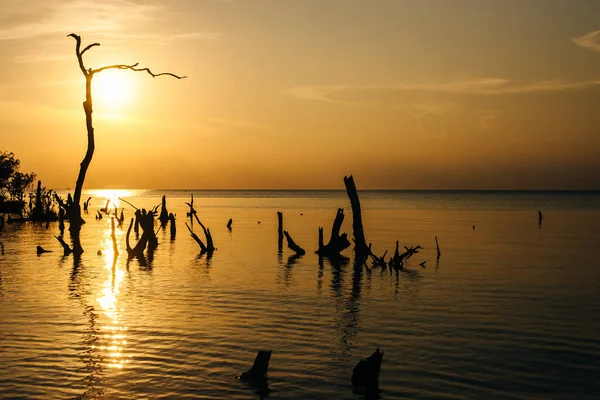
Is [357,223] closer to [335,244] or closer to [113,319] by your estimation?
[335,244]

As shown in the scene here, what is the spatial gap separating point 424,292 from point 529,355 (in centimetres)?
941

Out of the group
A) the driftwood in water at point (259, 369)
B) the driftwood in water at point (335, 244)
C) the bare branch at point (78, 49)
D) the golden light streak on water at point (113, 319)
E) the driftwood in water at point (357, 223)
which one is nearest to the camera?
the driftwood in water at point (259, 369)

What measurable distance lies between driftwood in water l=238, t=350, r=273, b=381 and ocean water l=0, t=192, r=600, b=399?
0.27m

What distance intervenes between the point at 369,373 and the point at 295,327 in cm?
576

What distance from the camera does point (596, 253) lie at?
38.8 meters

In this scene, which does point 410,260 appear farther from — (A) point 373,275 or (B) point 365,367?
(B) point 365,367

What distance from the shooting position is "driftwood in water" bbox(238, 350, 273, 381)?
485 inches

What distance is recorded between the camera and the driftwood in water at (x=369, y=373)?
11.7m

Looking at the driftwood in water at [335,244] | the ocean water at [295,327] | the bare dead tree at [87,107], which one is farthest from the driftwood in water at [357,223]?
the bare dead tree at [87,107]

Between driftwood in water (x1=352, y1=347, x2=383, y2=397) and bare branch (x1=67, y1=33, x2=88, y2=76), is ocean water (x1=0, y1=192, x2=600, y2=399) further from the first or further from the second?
bare branch (x1=67, y1=33, x2=88, y2=76)

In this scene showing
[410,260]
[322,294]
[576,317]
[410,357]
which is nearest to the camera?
[410,357]

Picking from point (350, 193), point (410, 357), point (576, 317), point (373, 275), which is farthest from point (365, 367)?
point (350, 193)

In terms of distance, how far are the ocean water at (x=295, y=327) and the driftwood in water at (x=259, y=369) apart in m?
0.27

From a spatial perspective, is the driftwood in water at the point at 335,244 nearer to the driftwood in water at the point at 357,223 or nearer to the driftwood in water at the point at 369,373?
the driftwood in water at the point at 357,223
